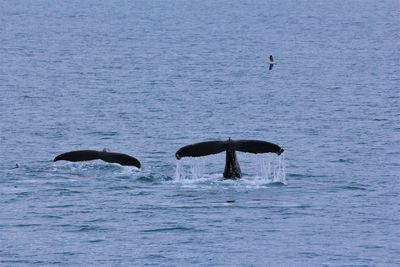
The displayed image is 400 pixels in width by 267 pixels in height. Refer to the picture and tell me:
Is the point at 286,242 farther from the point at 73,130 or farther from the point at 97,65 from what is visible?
the point at 97,65

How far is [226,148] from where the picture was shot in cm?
6569

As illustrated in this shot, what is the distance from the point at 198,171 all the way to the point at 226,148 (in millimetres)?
8876

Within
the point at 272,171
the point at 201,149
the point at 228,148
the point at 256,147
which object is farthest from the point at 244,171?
the point at 201,149

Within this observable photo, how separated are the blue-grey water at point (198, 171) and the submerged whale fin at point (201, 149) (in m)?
2.65

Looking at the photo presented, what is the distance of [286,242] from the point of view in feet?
197

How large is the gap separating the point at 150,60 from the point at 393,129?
231 feet

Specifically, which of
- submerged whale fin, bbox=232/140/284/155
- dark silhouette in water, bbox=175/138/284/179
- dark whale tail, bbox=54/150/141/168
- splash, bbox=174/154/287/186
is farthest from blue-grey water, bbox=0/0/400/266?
submerged whale fin, bbox=232/140/284/155

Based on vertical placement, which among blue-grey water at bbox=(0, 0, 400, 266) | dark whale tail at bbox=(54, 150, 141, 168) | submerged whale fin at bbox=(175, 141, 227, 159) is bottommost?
blue-grey water at bbox=(0, 0, 400, 266)

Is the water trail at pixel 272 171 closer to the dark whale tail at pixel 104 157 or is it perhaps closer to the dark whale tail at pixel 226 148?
the dark whale tail at pixel 226 148

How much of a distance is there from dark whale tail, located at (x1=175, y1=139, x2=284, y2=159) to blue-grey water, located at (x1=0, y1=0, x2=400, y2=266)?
2672 mm

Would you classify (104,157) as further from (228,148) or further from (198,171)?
(198,171)

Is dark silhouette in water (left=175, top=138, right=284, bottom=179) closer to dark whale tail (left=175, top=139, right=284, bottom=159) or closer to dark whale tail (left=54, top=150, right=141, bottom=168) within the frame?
dark whale tail (left=175, top=139, right=284, bottom=159)

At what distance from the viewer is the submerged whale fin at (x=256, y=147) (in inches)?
2516

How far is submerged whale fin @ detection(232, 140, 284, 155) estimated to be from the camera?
210ft
